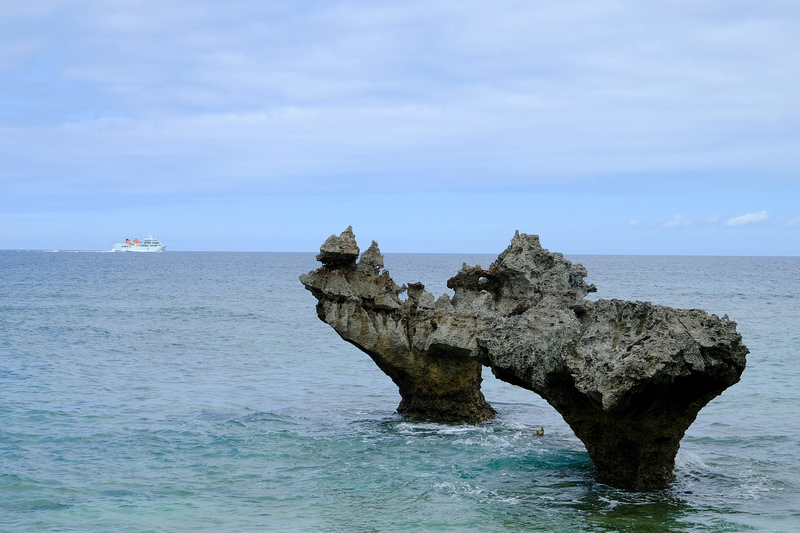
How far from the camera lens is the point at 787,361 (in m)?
27.6

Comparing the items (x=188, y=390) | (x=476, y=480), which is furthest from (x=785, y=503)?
(x=188, y=390)

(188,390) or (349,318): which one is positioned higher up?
(349,318)

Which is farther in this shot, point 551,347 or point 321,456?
point 321,456

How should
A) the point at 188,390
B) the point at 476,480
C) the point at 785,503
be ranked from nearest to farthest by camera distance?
the point at 785,503 < the point at 476,480 < the point at 188,390

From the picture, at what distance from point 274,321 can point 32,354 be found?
676 inches

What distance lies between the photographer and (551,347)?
1219cm

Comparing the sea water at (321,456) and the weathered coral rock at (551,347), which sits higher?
the weathered coral rock at (551,347)

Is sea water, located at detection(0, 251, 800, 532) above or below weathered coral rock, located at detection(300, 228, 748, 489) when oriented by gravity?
below

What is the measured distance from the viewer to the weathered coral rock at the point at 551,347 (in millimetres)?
10766

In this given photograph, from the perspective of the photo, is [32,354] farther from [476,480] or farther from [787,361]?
[787,361]

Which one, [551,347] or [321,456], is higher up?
[551,347]

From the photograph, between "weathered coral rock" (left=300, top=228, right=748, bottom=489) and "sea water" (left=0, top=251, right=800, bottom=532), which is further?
"sea water" (left=0, top=251, right=800, bottom=532)

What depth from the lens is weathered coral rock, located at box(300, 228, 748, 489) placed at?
35.3 ft

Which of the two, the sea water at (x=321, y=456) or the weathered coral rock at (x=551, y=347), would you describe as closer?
the weathered coral rock at (x=551, y=347)
